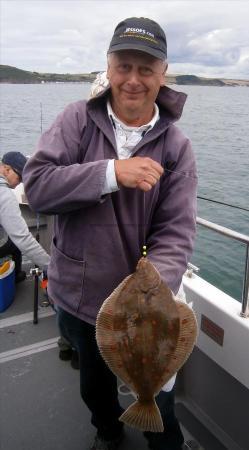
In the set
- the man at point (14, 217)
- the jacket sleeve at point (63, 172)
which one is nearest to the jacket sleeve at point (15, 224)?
the man at point (14, 217)

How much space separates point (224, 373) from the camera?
3.07 metres

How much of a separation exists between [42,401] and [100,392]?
3.19 feet

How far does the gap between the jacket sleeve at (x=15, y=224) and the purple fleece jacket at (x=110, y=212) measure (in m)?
2.15

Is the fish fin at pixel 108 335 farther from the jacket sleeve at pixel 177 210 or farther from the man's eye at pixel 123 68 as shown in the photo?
the man's eye at pixel 123 68

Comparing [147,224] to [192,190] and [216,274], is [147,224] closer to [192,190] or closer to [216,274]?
[192,190]

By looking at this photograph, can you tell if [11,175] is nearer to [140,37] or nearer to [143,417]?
[140,37]

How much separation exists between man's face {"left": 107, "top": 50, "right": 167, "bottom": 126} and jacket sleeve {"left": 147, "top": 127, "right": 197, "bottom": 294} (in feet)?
0.79

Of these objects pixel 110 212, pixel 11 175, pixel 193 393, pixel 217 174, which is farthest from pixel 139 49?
pixel 217 174

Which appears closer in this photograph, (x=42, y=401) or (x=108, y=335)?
(x=108, y=335)

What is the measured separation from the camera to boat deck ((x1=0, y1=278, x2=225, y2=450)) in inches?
122

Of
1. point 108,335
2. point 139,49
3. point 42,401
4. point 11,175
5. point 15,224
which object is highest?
point 139,49

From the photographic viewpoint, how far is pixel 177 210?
2346mm

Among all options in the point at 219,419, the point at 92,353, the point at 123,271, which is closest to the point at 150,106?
the point at 123,271

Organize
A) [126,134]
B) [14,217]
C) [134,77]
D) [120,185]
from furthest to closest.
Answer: [14,217] < [126,134] < [134,77] < [120,185]
